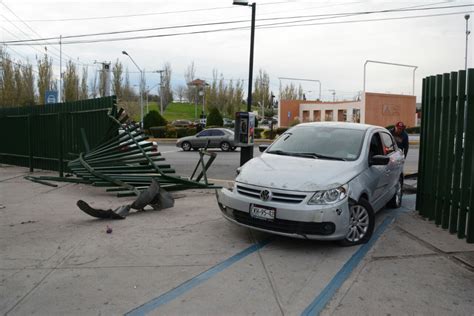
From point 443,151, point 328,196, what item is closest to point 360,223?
point 328,196

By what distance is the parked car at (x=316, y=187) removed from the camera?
16.4 ft

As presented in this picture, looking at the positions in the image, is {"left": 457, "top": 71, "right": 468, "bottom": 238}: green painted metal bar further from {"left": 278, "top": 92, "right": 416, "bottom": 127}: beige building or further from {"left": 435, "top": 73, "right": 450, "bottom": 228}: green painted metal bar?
{"left": 278, "top": 92, "right": 416, "bottom": 127}: beige building

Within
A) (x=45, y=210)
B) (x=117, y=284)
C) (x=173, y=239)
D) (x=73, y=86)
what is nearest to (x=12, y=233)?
(x=45, y=210)

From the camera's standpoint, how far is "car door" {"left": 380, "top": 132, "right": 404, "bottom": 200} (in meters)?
7.02

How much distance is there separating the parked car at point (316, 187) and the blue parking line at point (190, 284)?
343 millimetres

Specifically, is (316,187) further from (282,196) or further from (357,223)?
(357,223)

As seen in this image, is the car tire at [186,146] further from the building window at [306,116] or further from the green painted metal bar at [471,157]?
the building window at [306,116]

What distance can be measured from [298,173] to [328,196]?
0.49 meters

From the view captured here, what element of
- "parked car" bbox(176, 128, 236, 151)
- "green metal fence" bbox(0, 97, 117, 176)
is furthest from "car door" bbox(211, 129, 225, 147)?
"green metal fence" bbox(0, 97, 117, 176)

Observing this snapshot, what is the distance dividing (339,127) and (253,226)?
2.42 m

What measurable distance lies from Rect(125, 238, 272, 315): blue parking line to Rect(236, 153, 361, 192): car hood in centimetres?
83

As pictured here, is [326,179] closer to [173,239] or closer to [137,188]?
[173,239]

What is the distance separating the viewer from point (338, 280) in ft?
14.4

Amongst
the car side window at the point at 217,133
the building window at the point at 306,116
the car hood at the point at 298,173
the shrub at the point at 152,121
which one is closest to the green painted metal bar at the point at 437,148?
the car hood at the point at 298,173
